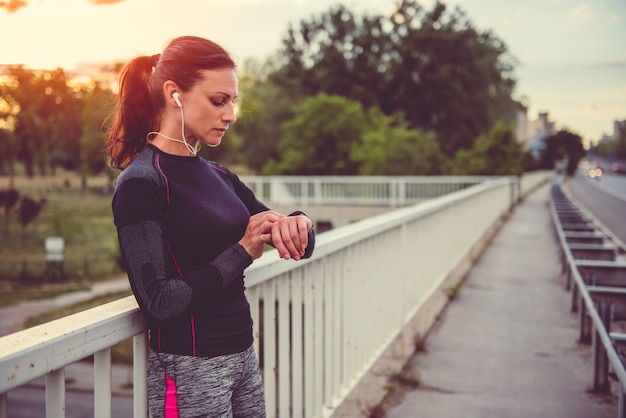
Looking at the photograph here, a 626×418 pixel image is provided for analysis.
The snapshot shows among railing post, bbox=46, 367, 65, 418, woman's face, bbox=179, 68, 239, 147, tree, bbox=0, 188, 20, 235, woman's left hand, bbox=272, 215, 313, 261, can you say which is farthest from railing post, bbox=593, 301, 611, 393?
tree, bbox=0, 188, 20, 235

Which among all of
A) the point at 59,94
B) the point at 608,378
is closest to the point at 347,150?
the point at 59,94

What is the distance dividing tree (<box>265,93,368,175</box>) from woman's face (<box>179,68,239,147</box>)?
3110cm

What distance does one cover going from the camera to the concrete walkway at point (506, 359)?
3.97 m

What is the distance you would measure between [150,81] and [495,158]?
2844 centimetres

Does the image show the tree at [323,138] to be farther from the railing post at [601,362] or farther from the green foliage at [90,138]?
the railing post at [601,362]

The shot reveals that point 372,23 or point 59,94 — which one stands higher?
point 372,23

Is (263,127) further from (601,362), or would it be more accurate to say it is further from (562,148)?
(562,148)

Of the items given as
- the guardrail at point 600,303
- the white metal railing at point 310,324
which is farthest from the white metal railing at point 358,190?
the white metal railing at point 310,324

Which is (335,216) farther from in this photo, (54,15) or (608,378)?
(608,378)

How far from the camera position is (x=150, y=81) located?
1.75 m

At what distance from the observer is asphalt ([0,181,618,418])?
157 inches

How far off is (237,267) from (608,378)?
3547 millimetres

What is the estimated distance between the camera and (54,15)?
23.2 feet

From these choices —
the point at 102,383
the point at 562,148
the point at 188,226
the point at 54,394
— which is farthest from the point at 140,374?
the point at 562,148
